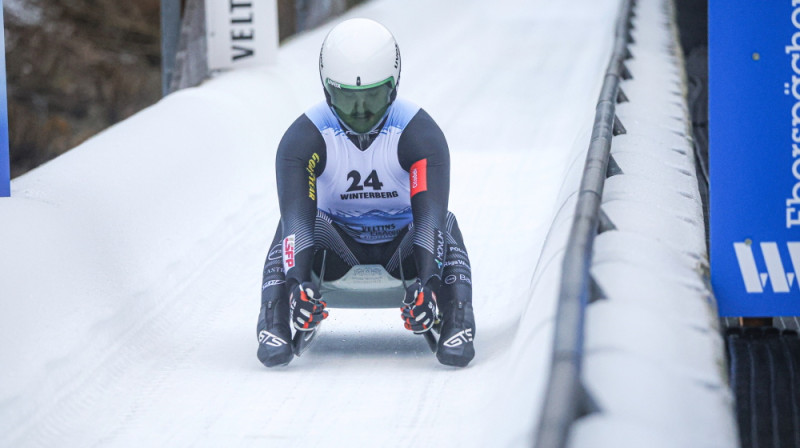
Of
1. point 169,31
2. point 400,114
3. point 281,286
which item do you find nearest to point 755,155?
point 400,114

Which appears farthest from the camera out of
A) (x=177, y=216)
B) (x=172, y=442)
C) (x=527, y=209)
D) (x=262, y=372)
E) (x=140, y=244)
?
(x=527, y=209)

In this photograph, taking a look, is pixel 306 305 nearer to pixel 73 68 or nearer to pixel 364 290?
pixel 364 290

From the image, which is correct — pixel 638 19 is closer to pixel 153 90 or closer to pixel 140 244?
pixel 140 244

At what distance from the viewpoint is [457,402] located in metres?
3.33

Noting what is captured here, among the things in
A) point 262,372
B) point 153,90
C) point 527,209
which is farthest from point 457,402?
point 153,90

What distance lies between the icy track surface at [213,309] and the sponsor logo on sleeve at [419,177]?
0.49 meters

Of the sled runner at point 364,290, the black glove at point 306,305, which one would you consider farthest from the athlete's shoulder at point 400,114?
the black glove at point 306,305

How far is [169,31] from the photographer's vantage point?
8438 mm

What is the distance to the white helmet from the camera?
3.54 m

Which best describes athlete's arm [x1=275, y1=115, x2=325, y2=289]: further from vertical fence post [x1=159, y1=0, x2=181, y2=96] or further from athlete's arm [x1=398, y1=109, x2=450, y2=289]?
vertical fence post [x1=159, y1=0, x2=181, y2=96]

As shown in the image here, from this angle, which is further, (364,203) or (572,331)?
(364,203)

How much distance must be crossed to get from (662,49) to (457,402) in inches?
214

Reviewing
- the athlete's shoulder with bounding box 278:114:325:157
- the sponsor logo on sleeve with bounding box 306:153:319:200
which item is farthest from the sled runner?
the athlete's shoulder with bounding box 278:114:325:157

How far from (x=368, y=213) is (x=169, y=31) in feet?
16.5
